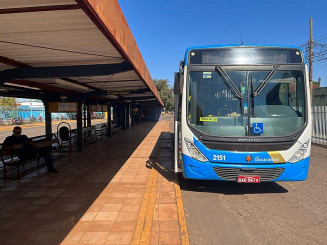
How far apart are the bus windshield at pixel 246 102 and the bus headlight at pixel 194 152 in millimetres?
331

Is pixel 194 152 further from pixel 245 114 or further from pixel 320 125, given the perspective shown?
pixel 320 125

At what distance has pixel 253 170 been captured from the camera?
14.7 ft

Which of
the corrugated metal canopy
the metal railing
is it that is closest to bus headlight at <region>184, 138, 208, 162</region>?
the corrugated metal canopy

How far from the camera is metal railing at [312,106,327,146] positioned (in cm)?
1196

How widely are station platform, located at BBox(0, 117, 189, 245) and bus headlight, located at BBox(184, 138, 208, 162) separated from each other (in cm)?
94

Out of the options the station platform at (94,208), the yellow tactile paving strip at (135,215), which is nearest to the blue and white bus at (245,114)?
the yellow tactile paving strip at (135,215)

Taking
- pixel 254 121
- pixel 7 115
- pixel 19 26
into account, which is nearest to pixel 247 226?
pixel 254 121

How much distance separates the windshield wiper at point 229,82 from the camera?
467cm

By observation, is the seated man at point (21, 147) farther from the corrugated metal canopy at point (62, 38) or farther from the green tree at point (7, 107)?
the green tree at point (7, 107)

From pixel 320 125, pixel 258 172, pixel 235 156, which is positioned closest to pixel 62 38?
pixel 235 156

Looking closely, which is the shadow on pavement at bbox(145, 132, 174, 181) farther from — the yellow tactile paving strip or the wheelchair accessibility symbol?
the wheelchair accessibility symbol

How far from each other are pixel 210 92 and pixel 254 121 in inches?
41.1

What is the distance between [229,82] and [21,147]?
5.68m

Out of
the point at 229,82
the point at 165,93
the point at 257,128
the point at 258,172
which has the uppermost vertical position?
the point at 165,93
